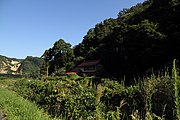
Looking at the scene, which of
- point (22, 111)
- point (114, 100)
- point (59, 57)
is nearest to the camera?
point (114, 100)

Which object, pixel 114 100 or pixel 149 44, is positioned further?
pixel 149 44

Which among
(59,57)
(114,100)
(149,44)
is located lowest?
(114,100)

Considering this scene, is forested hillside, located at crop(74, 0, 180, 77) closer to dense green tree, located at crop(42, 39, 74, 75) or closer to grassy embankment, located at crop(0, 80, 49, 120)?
grassy embankment, located at crop(0, 80, 49, 120)

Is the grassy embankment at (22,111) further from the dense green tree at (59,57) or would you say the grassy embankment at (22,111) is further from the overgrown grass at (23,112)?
the dense green tree at (59,57)

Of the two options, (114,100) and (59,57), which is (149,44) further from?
(59,57)

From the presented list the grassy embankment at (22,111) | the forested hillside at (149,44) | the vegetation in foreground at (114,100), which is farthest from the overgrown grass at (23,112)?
the forested hillside at (149,44)

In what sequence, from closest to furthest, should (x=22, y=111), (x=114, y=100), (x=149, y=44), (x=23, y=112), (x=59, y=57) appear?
(x=114, y=100)
(x=23, y=112)
(x=22, y=111)
(x=149, y=44)
(x=59, y=57)

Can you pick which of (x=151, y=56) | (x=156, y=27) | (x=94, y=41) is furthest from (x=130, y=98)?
(x=94, y=41)

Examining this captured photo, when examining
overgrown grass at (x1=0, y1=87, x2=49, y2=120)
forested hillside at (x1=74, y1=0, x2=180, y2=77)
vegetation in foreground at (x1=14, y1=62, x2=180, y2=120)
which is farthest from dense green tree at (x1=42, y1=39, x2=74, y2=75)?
vegetation in foreground at (x1=14, y1=62, x2=180, y2=120)

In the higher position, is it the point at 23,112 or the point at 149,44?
the point at 149,44

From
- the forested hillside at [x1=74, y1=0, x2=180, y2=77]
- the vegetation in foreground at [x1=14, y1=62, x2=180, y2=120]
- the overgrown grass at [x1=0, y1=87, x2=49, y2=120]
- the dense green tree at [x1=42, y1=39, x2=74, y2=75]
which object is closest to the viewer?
the vegetation in foreground at [x1=14, y1=62, x2=180, y2=120]

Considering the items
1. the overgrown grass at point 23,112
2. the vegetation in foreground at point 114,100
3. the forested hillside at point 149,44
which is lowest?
the overgrown grass at point 23,112

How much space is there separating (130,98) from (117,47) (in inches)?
1297

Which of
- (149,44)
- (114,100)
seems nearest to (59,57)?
(149,44)
